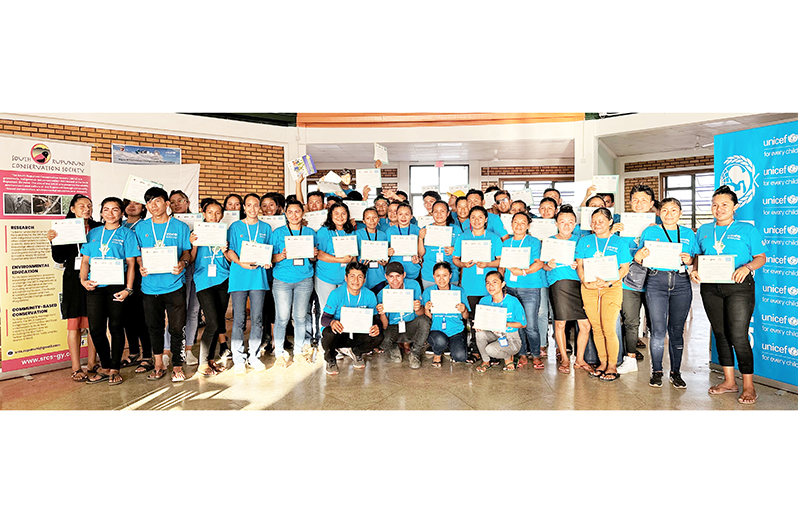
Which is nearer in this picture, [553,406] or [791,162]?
[553,406]

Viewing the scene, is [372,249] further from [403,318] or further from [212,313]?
[212,313]

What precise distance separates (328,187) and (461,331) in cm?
247

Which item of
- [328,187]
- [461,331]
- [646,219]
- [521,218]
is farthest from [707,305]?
[328,187]

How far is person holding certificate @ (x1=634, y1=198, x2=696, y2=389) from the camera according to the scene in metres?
3.81

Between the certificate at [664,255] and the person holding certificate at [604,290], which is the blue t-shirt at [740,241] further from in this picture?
the person holding certificate at [604,290]

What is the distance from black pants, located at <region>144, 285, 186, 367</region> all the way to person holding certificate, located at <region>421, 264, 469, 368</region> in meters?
2.35

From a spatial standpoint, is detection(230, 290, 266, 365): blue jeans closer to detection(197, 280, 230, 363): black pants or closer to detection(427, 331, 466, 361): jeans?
detection(197, 280, 230, 363): black pants

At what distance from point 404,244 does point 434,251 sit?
341 mm

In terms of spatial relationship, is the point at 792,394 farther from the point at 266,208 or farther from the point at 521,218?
the point at 266,208

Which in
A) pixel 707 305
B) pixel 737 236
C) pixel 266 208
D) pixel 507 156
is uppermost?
pixel 507 156

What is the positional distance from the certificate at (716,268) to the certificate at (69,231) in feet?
17.9

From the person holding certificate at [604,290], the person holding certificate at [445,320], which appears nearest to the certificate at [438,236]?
the person holding certificate at [445,320]

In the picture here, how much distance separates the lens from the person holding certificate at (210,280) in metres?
4.24

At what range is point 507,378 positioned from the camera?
421cm
